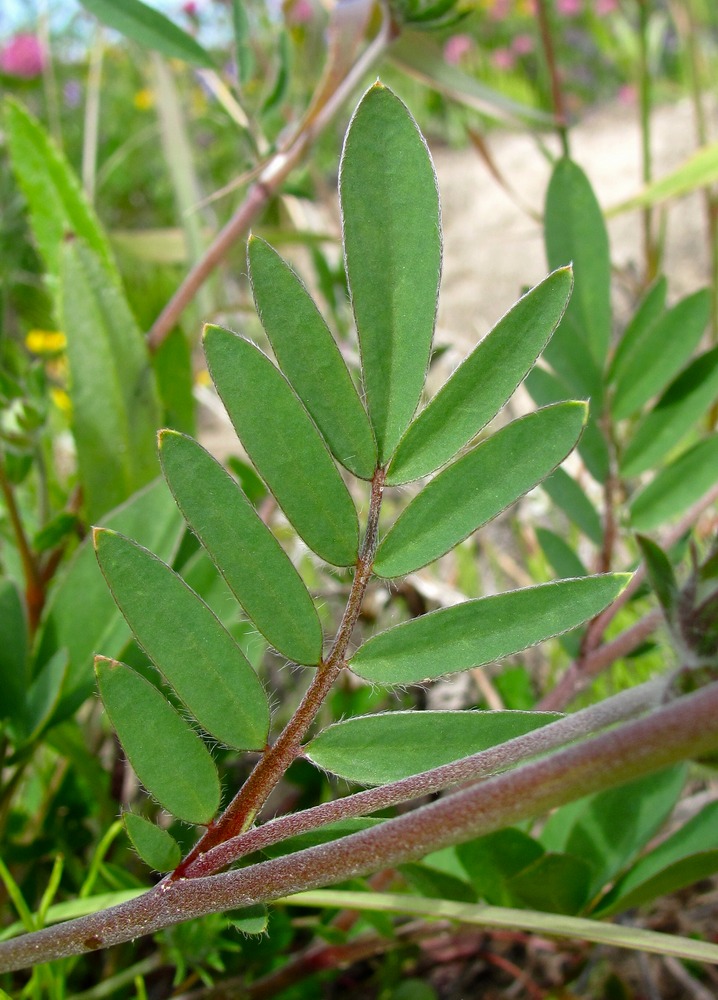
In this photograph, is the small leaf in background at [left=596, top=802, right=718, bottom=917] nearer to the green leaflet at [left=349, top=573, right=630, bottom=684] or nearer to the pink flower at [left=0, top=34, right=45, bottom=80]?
the green leaflet at [left=349, top=573, right=630, bottom=684]

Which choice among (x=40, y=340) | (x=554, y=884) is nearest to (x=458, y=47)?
(x=40, y=340)

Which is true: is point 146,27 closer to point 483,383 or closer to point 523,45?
point 483,383

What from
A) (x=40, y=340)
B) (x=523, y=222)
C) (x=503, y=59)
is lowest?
(x=40, y=340)

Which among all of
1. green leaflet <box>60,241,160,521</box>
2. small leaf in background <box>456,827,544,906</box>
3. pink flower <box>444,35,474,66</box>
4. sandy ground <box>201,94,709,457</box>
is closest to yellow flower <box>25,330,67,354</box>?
sandy ground <box>201,94,709,457</box>

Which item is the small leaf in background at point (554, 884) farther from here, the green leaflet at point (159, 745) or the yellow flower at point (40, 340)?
the yellow flower at point (40, 340)

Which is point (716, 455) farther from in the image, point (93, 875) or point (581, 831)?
point (93, 875)

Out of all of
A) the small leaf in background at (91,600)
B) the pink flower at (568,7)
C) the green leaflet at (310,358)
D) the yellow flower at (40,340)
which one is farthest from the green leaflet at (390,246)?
the pink flower at (568,7)
